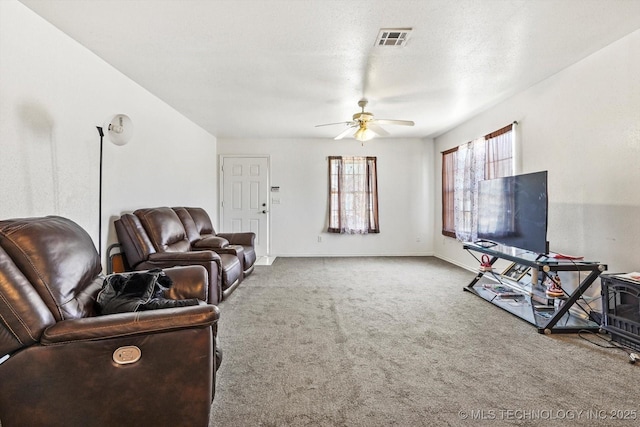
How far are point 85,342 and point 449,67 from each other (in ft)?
11.1

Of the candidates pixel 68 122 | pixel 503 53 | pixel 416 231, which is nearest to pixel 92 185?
pixel 68 122

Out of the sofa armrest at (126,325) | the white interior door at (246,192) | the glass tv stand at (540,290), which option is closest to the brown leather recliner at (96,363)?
the sofa armrest at (126,325)

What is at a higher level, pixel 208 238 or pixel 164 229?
pixel 164 229

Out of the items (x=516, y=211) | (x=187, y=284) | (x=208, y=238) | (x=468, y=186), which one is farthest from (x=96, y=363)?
(x=468, y=186)

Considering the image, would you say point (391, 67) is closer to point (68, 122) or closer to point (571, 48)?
point (571, 48)

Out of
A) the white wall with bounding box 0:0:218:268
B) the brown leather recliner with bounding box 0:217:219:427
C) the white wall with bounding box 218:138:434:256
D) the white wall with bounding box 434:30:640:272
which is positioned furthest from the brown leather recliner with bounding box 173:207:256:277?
the white wall with bounding box 434:30:640:272

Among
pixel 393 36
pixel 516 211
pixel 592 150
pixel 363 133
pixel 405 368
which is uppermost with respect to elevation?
pixel 393 36

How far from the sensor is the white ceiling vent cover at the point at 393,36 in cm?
232

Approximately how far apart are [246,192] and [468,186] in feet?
13.2

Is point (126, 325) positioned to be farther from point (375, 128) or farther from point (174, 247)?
point (375, 128)

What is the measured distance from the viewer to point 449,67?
2.98 meters

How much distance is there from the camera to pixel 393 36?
7.91 feet

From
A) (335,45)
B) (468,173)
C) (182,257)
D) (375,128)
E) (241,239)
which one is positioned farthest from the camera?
(468,173)

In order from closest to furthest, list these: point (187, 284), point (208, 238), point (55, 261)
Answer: point (55, 261), point (187, 284), point (208, 238)
